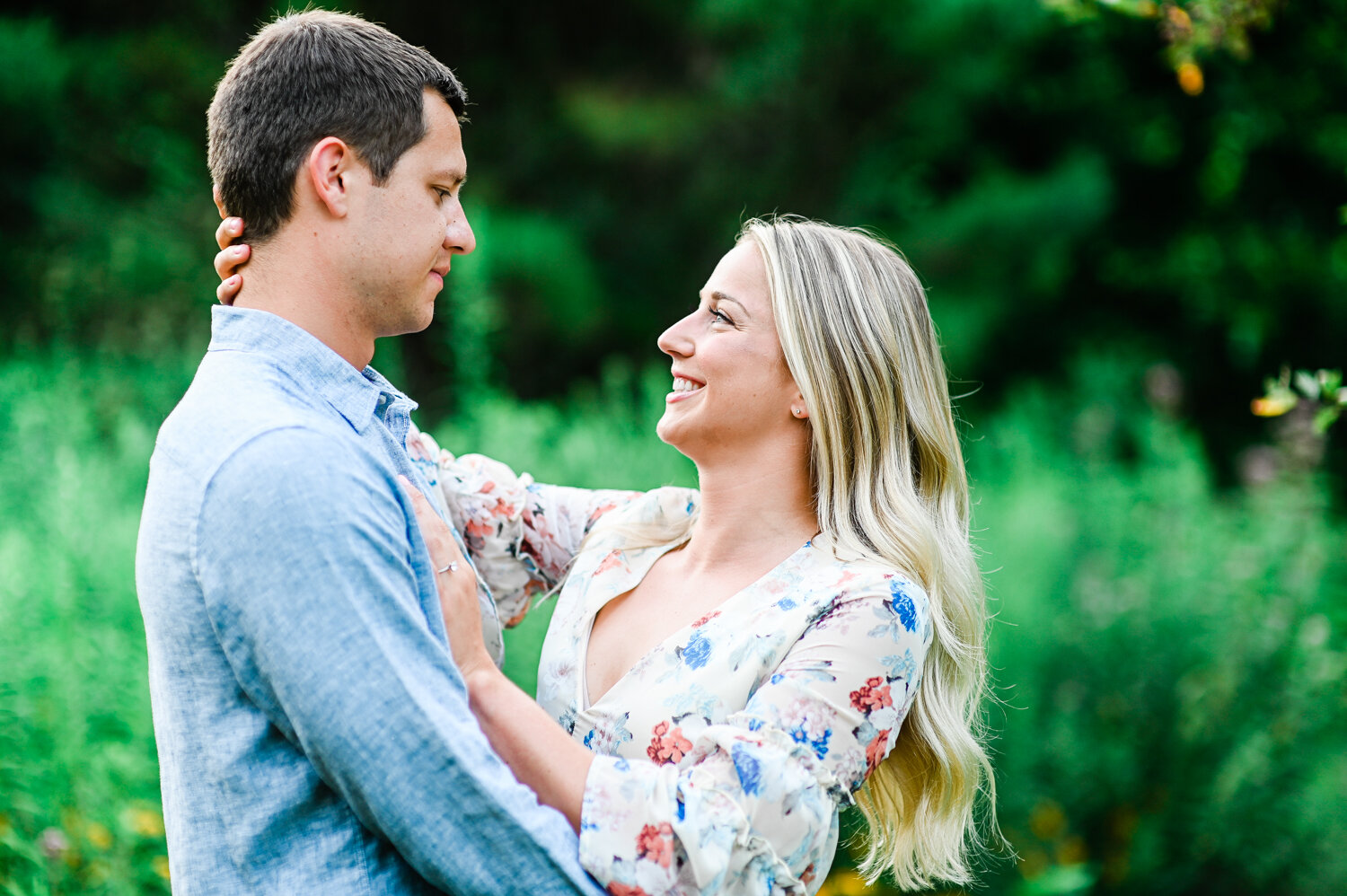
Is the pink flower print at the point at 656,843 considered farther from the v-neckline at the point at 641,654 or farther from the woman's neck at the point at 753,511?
the woman's neck at the point at 753,511

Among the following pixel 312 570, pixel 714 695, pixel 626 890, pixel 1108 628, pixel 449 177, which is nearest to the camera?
pixel 312 570

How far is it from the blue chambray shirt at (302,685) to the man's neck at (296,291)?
0.42ft

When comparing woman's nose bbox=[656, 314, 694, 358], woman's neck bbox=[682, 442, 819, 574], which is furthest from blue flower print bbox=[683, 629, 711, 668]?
woman's nose bbox=[656, 314, 694, 358]

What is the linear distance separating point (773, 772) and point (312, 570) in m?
0.73

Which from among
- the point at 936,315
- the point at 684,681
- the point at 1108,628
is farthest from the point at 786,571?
the point at 936,315

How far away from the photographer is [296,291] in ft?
5.43

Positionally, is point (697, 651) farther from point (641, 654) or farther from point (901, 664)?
point (901, 664)

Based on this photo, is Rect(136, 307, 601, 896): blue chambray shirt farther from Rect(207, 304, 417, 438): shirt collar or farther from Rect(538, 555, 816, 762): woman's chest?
Rect(538, 555, 816, 762): woman's chest

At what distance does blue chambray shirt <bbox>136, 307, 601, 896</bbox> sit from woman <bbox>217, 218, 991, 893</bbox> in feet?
0.70

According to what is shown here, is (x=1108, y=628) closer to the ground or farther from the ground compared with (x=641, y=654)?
closer to the ground

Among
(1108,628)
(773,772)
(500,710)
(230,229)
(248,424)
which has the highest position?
(230,229)

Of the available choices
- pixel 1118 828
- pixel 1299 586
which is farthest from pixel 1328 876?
pixel 1299 586

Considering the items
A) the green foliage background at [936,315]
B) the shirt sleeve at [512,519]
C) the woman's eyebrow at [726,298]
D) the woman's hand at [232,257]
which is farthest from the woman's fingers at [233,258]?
the green foliage background at [936,315]

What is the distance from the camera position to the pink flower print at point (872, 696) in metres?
1.76
